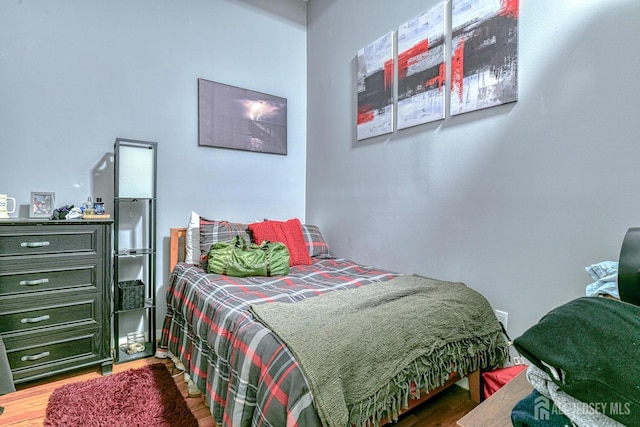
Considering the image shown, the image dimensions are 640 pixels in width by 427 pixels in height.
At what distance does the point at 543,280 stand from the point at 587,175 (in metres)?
0.52

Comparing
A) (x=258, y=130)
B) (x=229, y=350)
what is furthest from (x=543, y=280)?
(x=258, y=130)

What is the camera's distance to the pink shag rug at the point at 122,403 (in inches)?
58.5

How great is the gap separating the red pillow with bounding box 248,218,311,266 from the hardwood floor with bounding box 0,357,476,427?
1.05 metres

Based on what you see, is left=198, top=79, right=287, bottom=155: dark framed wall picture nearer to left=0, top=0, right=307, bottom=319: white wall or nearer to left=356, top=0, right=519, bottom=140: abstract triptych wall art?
left=0, top=0, right=307, bottom=319: white wall

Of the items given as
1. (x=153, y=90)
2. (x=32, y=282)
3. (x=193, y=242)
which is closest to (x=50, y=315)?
(x=32, y=282)

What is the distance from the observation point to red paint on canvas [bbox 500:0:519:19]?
1559 millimetres

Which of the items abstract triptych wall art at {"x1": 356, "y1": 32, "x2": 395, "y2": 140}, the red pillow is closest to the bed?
the red pillow

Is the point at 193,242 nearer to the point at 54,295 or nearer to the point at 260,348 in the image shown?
the point at 54,295

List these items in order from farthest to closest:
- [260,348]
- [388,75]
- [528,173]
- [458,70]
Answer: [388,75] < [458,70] < [528,173] < [260,348]

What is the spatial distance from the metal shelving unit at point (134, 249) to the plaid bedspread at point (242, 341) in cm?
24

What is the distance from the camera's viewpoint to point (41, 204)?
6.50ft

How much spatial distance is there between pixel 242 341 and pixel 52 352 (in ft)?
4.69

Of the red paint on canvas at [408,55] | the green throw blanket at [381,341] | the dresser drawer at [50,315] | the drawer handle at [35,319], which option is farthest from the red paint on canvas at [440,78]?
the drawer handle at [35,319]

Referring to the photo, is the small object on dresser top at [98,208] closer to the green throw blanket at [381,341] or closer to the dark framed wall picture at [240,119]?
the dark framed wall picture at [240,119]
